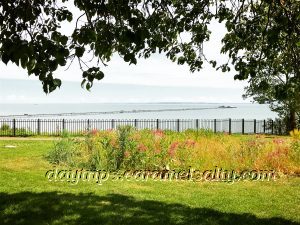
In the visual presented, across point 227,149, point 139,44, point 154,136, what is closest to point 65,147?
point 154,136

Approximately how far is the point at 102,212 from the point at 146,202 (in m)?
1.25

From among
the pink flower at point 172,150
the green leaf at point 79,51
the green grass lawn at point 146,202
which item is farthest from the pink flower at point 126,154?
the green leaf at point 79,51

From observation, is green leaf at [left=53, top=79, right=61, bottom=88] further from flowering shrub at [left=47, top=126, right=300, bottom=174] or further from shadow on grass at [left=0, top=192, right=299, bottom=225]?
flowering shrub at [left=47, top=126, right=300, bottom=174]

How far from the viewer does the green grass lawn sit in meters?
7.61

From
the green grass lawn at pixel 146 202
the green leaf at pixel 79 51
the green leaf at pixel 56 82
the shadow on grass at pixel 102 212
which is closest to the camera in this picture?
the green leaf at pixel 56 82

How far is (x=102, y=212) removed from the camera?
25.9 ft

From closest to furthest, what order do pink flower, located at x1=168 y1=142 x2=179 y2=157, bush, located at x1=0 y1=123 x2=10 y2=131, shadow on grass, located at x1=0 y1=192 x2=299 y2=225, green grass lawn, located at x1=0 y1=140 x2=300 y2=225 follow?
shadow on grass, located at x1=0 y1=192 x2=299 y2=225 → green grass lawn, located at x1=0 y1=140 x2=300 y2=225 → pink flower, located at x1=168 y1=142 x2=179 y2=157 → bush, located at x1=0 y1=123 x2=10 y2=131

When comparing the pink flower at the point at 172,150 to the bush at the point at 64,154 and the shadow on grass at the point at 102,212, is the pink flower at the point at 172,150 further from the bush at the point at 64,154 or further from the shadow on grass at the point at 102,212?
the shadow on grass at the point at 102,212

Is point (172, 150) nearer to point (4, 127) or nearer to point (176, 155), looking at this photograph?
point (176, 155)

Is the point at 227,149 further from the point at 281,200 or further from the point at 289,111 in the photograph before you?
the point at 289,111

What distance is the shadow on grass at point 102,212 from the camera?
742cm

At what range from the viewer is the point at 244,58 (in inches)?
324

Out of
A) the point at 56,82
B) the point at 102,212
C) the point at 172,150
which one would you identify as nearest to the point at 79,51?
the point at 56,82

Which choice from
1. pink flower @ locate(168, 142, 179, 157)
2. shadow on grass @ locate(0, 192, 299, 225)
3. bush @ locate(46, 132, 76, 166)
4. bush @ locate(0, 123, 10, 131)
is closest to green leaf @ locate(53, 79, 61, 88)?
shadow on grass @ locate(0, 192, 299, 225)
